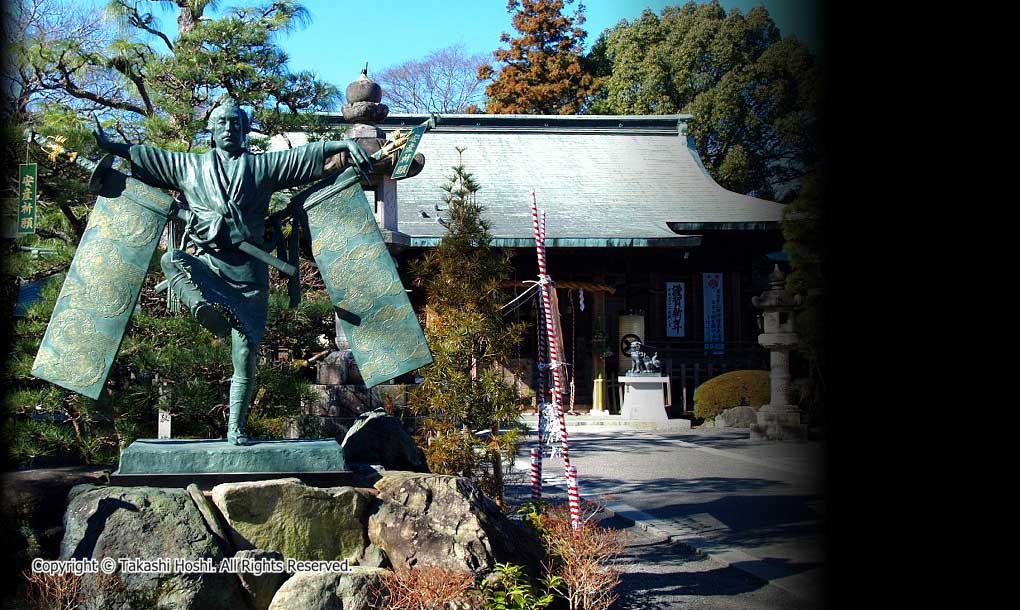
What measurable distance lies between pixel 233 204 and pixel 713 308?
51.4ft

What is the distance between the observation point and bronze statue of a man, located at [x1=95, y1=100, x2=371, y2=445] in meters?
4.96

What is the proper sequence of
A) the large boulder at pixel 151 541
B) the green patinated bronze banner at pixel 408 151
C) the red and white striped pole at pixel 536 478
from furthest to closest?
1. the red and white striped pole at pixel 536 478
2. the green patinated bronze banner at pixel 408 151
3. the large boulder at pixel 151 541

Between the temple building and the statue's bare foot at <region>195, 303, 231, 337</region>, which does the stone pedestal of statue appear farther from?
the temple building

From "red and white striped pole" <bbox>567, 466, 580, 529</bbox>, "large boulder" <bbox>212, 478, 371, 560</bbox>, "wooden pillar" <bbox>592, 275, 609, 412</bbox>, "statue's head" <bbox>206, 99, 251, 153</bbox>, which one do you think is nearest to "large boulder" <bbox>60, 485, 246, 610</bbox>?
"large boulder" <bbox>212, 478, 371, 560</bbox>

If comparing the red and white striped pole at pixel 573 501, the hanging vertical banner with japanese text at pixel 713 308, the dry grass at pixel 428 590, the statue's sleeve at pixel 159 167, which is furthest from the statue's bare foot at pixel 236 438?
the hanging vertical banner with japanese text at pixel 713 308

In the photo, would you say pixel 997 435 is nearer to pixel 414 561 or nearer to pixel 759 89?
pixel 414 561

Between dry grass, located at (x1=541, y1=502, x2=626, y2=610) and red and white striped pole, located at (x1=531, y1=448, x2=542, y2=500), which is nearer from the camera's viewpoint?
dry grass, located at (x1=541, y1=502, x2=626, y2=610)

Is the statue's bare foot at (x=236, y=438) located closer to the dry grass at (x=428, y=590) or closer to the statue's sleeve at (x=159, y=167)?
the dry grass at (x=428, y=590)

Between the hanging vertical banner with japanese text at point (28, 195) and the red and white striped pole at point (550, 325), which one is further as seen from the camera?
the red and white striped pole at point (550, 325)

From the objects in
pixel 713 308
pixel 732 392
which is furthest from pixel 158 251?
pixel 713 308

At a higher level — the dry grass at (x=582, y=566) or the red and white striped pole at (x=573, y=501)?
the red and white striped pole at (x=573, y=501)

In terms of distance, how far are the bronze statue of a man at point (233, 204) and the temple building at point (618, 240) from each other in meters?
11.2

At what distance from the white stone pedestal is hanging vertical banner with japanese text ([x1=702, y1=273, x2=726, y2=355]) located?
8.37ft

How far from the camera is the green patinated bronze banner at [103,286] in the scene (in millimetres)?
4812
